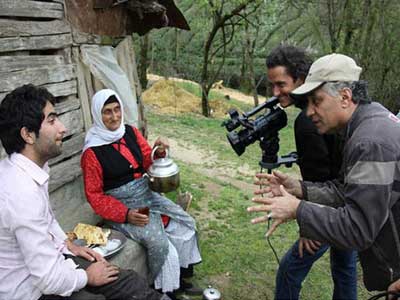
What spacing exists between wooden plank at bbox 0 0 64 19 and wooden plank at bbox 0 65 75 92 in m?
0.46

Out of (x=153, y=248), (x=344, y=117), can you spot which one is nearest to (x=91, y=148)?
(x=153, y=248)

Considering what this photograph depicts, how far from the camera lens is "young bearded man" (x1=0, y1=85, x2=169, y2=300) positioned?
1996 millimetres

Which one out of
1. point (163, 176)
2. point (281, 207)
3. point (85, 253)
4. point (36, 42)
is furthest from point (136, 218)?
point (36, 42)

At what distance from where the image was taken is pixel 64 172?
145 inches

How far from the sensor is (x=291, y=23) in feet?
80.0

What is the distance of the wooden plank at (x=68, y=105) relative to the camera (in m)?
3.69

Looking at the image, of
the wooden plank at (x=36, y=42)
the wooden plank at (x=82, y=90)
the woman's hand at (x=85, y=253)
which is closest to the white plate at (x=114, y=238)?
the woman's hand at (x=85, y=253)

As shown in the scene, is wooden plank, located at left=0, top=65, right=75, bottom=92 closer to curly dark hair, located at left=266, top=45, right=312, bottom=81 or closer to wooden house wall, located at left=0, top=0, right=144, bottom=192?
wooden house wall, located at left=0, top=0, right=144, bottom=192

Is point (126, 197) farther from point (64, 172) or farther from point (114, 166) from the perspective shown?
point (64, 172)

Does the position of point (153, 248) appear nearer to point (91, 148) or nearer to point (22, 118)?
point (91, 148)

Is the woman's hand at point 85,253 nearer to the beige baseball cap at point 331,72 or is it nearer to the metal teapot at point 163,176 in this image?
the metal teapot at point 163,176

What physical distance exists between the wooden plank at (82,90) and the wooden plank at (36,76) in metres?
0.14

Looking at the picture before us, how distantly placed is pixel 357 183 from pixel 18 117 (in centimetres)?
177

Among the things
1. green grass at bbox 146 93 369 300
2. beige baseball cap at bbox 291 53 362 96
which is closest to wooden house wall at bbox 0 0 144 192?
green grass at bbox 146 93 369 300
